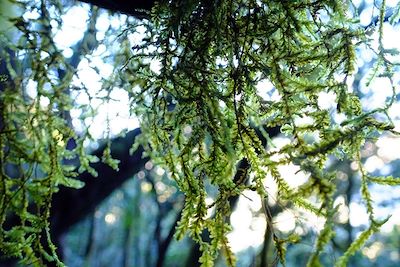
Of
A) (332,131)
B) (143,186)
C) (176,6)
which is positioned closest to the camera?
(332,131)

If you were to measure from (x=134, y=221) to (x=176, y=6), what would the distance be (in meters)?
9.00

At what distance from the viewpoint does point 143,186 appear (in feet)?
30.5

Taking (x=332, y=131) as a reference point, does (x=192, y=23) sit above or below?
above

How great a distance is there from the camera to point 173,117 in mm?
843

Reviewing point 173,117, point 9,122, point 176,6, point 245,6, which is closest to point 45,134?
point 9,122

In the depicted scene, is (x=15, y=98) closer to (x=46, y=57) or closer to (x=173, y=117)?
(x=46, y=57)

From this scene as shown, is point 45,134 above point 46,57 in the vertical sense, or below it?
below

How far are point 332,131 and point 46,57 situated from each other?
25.7 inches

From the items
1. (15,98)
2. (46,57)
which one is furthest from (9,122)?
(46,57)

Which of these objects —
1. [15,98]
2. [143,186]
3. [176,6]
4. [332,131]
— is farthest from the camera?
[143,186]

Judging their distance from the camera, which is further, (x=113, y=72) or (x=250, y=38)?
(x=113, y=72)

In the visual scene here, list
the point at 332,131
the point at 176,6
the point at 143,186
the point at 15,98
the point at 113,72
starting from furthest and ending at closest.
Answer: the point at 143,186, the point at 113,72, the point at 15,98, the point at 176,6, the point at 332,131

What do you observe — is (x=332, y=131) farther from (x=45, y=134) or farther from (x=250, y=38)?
(x=45, y=134)

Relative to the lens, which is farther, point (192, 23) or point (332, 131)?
point (192, 23)
